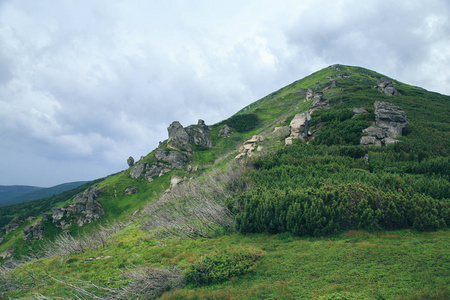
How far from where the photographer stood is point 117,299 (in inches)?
375

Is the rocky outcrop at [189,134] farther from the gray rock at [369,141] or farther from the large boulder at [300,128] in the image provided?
the gray rock at [369,141]

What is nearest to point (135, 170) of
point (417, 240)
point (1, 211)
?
point (417, 240)

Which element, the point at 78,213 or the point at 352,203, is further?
the point at 78,213

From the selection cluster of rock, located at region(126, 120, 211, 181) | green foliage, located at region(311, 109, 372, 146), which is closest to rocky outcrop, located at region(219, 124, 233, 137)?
cluster of rock, located at region(126, 120, 211, 181)

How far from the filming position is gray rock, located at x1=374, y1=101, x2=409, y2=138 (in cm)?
3266

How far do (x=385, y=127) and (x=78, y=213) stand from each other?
211ft

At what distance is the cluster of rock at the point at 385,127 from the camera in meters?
30.0

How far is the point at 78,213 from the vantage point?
48750 millimetres

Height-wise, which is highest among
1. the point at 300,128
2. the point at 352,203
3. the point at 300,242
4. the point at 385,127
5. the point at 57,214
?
the point at 300,128

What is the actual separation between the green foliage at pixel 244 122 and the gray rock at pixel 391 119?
185 ft

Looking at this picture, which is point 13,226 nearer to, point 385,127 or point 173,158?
point 173,158

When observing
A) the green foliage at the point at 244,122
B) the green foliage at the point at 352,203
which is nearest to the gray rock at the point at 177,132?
the green foliage at the point at 244,122

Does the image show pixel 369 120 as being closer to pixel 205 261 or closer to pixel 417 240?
pixel 417 240

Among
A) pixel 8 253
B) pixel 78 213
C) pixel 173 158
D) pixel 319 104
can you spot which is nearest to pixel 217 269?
pixel 78 213
